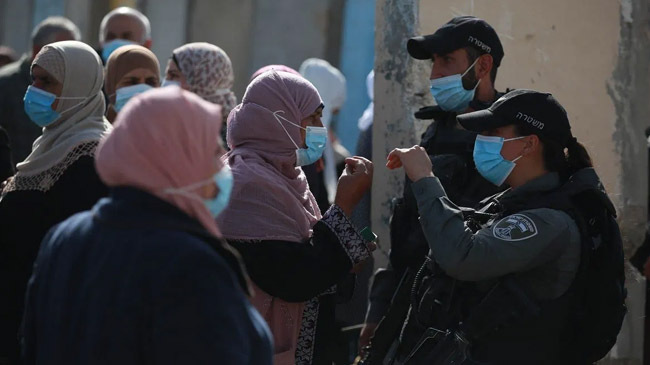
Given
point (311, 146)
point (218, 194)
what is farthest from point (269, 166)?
point (218, 194)

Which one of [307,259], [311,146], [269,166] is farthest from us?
[311,146]

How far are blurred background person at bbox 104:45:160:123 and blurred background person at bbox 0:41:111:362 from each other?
88cm

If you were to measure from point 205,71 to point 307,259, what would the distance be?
1.99 m

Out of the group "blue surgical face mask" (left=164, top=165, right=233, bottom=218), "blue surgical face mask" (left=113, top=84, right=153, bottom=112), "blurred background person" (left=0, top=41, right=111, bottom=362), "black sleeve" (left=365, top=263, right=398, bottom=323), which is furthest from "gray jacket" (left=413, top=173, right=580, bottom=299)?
"blue surgical face mask" (left=113, top=84, right=153, bottom=112)

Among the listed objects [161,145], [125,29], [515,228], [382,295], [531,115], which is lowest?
[382,295]

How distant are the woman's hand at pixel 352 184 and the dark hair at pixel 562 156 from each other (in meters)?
0.60

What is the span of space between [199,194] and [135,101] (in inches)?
9.4

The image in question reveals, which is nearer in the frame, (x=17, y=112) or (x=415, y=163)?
(x=415, y=163)

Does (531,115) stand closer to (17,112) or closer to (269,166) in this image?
(269,166)

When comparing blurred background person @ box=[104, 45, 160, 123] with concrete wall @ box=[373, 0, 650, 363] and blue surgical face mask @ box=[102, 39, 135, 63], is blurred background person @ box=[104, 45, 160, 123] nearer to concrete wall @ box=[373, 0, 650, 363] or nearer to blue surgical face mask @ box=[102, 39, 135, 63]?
concrete wall @ box=[373, 0, 650, 363]

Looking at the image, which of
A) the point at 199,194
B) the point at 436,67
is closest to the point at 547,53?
the point at 436,67

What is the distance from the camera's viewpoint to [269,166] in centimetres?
363

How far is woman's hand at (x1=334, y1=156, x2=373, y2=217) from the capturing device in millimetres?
3660

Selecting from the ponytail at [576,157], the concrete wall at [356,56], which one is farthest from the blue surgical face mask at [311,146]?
the concrete wall at [356,56]
